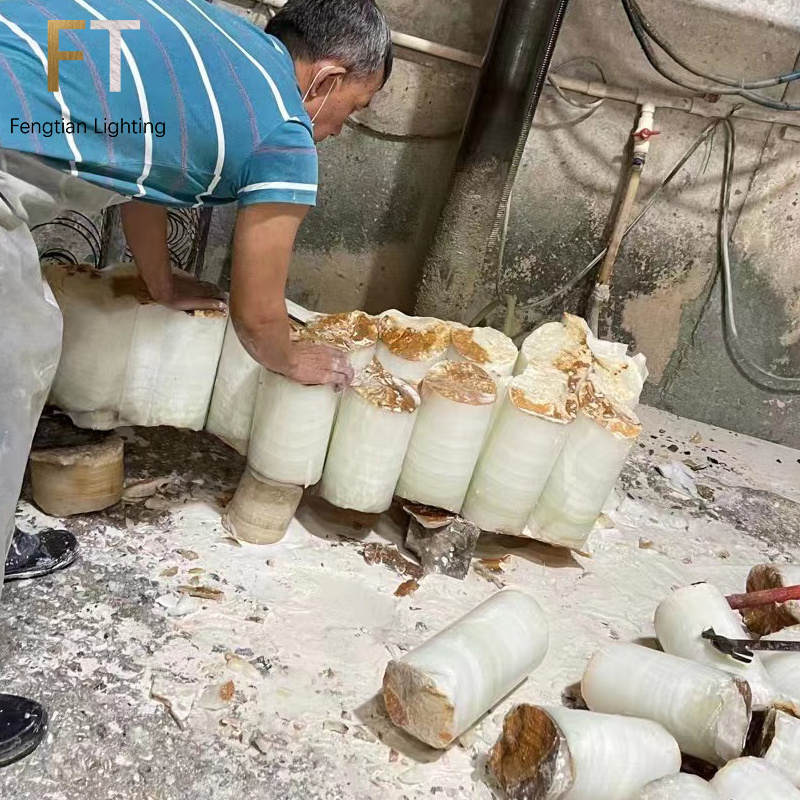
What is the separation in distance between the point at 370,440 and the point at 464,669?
69cm

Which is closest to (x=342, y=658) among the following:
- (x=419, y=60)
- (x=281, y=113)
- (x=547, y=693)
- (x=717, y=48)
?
(x=547, y=693)

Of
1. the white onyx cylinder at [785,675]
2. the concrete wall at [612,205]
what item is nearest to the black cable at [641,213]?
the concrete wall at [612,205]

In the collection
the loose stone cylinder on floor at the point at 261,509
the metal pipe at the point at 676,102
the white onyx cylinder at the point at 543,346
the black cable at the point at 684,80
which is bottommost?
the loose stone cylinder on floor at the point at 261,509

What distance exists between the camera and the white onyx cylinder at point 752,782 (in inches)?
59.5

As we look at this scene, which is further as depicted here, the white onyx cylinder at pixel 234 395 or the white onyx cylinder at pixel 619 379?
the white onyx cylinder at pixel 619 379

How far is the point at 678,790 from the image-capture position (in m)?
1.49

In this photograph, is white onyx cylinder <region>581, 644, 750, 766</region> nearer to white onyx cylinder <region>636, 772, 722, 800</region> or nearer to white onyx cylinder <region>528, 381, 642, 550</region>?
white onyx cylinder <region>636, 772, 722, 800</region>

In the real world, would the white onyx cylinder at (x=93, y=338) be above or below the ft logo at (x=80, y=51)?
below

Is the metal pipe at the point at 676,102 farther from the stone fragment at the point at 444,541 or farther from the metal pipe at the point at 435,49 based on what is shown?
the stone fragment at the point at 444,541

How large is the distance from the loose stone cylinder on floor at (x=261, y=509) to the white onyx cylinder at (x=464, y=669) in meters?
0.65

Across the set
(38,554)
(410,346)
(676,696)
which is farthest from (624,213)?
(38,554)

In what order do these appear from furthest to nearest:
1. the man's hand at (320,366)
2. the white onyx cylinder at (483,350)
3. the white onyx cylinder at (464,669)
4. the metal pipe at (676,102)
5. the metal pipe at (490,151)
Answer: the metal pipe at (676,102) → the metal pipe at (490,151) → the white onyx cylinder at (483,350) → the man's hand at (320,366) → the white onyx cylinder at (464,669)

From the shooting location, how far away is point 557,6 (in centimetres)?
295

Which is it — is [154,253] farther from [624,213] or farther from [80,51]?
[624,213]
